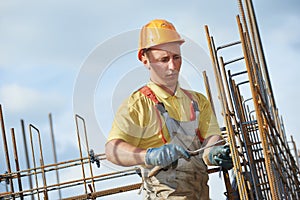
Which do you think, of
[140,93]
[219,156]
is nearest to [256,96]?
[219,156]

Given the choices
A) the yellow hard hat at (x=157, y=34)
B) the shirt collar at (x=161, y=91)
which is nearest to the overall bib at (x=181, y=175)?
the shirt collar at (x=161, y=91)

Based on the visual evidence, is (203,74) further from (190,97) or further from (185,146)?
(185,146)

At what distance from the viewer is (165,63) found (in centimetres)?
711

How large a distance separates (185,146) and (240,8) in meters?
1.72

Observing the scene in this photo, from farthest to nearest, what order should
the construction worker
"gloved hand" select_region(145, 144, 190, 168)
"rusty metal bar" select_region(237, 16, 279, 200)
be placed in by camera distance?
1. the construction worker
2. "gloved hand" select_region(145, 144, 190, 168)
3. "rusty metal bar" select_region(237, 16, 279, 200)

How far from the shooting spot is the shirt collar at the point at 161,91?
722cm

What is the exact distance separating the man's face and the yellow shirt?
4.8 inches

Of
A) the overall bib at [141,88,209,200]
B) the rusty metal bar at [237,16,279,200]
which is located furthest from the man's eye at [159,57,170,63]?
the rusty metal bar at [237,16,279,200]

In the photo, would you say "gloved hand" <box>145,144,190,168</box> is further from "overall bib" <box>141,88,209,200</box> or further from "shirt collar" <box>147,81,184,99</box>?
"shirt collar" <box>147,81,184,99</box>

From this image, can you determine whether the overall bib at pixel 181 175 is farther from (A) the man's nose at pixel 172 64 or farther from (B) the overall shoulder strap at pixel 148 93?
(A) the man's nose at pixel 172 64

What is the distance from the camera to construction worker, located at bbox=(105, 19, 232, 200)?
7.01 metres

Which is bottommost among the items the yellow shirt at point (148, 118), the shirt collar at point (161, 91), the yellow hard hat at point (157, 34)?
the yellow shirt at point (148, 118)

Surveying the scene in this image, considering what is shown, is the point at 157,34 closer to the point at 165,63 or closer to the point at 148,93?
the point at 165,63

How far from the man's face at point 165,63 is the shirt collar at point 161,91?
6 centimetres
